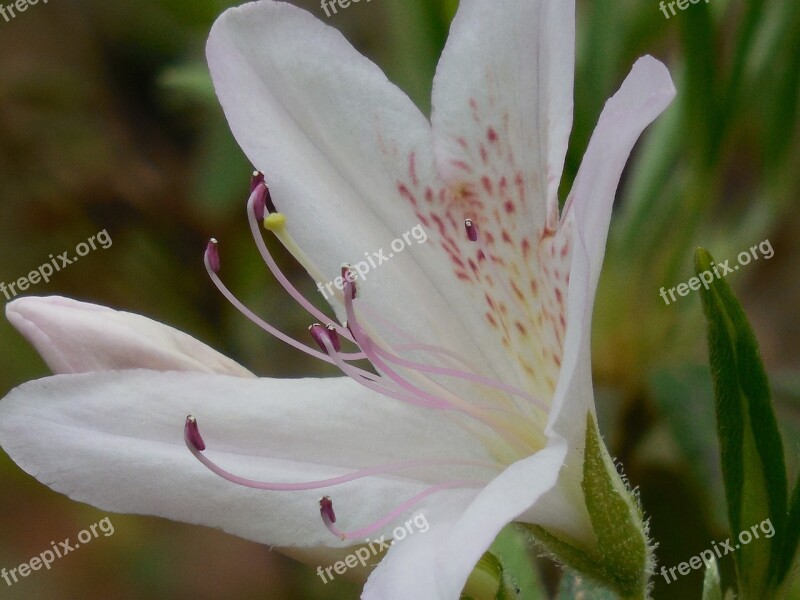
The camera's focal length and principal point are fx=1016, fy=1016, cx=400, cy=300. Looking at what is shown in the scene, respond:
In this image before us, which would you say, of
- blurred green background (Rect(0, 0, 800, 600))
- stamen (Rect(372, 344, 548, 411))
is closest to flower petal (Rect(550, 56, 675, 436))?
stamen (Rect(372, 344, 548, 411))

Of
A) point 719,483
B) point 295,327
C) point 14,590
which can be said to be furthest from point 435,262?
point 14,590

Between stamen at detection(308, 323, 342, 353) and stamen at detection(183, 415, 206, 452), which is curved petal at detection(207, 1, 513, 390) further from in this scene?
stamen at detection(183, 415, 206, 452)

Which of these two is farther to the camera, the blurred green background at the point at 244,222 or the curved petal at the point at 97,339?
the blurred green background at the point at 244,222

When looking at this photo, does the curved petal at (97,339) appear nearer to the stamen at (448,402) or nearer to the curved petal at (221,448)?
the curved petal at (221,448)

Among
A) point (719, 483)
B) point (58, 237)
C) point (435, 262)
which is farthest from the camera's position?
point (58, 237)

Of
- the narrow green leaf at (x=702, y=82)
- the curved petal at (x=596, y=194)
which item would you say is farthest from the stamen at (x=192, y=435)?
the narrow green leaf at (x=702, y=82)

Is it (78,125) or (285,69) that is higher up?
(78,125)

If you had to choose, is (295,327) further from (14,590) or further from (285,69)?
(285,69)
